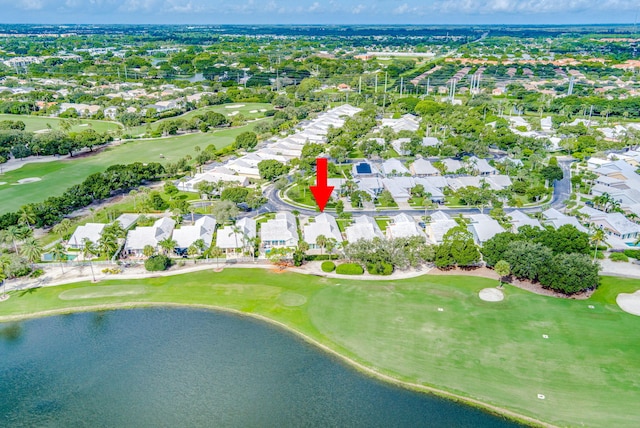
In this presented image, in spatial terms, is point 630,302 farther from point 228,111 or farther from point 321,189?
point 228,111

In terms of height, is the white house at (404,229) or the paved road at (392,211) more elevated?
the white house at (404,229)

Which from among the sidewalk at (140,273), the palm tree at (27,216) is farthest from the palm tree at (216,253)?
the palm tree at (27,216)

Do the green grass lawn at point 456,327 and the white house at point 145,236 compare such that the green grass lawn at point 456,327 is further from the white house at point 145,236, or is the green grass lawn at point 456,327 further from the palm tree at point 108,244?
the white house at point 145,236

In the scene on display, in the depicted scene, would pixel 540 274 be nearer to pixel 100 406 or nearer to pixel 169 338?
pixel 169 338

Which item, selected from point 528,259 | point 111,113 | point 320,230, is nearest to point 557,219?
point 528,259

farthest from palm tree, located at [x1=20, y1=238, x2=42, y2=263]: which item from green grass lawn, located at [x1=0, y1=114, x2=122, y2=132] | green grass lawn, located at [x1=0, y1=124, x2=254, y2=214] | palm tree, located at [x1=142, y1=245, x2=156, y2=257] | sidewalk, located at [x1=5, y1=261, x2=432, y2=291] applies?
green grass lawn, located at [x1=0, y1=114, x2=122, y2=132]

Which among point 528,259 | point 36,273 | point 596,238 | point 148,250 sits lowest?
point 36,273

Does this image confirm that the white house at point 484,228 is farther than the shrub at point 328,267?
Yes
